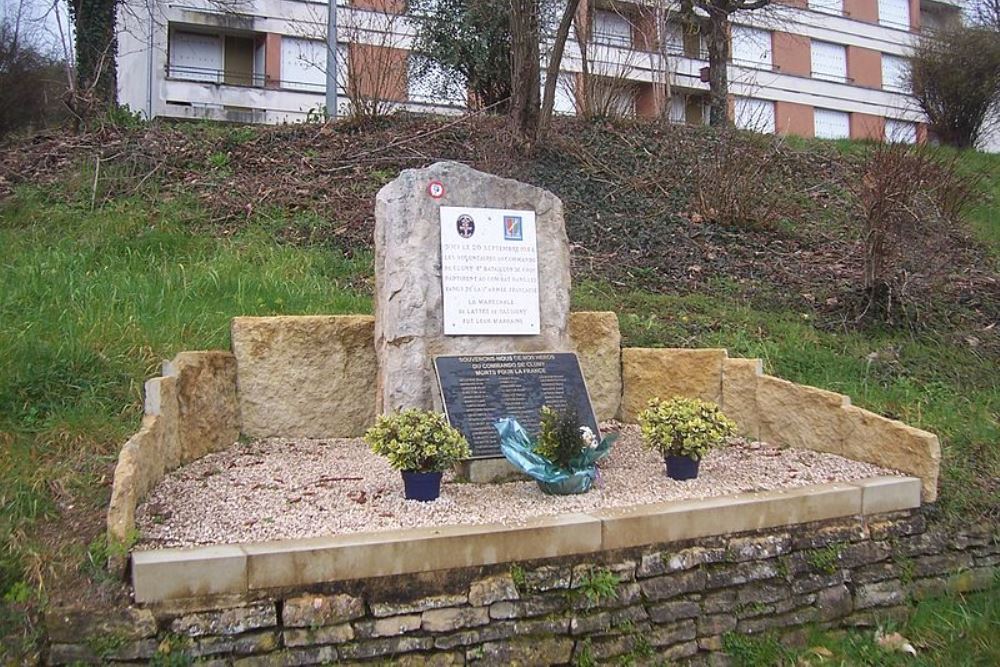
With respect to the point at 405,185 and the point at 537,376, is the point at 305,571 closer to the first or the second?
the point at 537,376

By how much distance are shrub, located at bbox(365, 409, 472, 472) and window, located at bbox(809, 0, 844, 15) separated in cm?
2985

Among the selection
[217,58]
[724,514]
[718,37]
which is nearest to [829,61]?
[718,37]

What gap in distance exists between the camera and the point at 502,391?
4465 mm

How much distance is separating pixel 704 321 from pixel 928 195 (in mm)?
3257

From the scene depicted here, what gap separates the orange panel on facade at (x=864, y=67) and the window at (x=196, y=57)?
72.3 feet

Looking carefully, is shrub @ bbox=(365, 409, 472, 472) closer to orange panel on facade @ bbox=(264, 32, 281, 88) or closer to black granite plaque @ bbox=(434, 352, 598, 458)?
black granite plaque @ bbox=(434, 352, 598, 458)

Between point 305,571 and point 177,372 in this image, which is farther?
point 177,372

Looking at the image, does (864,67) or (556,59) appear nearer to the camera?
(556,59)

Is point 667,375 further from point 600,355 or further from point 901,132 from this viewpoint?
point 901,132

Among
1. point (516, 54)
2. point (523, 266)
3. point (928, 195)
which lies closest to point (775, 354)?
point (523, 266)

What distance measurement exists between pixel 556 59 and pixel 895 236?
4.71 metres

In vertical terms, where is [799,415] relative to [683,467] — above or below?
above

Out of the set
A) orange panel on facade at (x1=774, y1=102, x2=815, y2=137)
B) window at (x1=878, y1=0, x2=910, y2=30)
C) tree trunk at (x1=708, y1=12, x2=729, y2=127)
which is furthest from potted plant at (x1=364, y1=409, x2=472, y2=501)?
window at (x1=878, y1=0, x2=910, y2=30)

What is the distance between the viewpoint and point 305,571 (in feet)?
9.71
